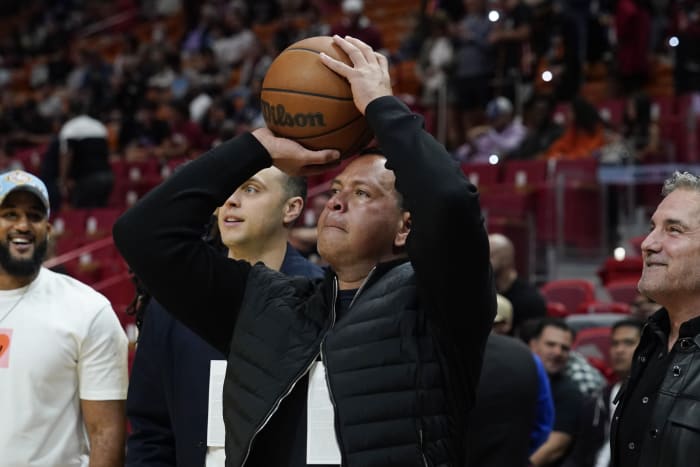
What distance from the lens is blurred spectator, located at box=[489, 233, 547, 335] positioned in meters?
6.53

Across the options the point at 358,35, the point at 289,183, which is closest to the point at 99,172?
the point at 358,35

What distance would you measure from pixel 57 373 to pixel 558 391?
9.82ft

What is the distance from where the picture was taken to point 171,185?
8.82 ft

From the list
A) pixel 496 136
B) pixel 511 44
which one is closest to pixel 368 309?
pixel 496 136

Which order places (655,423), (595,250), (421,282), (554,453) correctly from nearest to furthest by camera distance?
1. (421,282)
2. (655,423)
3. (554,453)
4. (595,250)

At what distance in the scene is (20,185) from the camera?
371 centimetres

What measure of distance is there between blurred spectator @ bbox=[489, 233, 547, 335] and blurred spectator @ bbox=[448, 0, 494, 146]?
520 cm

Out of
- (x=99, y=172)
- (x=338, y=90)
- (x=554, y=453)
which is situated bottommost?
(x=554, y=453)

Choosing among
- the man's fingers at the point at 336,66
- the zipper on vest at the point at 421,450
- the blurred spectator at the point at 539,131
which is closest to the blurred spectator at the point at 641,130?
the blurred spectator at the point at 539,131

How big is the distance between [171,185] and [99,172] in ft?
32.0

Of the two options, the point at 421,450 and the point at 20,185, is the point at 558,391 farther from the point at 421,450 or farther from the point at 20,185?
the point at 421,450

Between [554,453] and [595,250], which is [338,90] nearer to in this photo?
[554,453]

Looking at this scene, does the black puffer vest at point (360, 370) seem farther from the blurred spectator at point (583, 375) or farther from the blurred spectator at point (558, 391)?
the blurred spectator at point (583, 375)

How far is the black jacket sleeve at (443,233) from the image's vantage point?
8.05 feet
